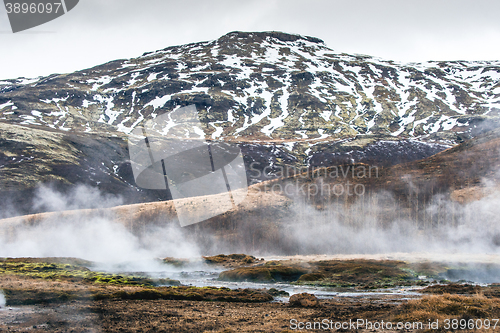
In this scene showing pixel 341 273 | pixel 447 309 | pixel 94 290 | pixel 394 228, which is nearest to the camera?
pixel 447 309

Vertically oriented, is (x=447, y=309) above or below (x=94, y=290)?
below

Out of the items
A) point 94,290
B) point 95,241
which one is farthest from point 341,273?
point 95,241

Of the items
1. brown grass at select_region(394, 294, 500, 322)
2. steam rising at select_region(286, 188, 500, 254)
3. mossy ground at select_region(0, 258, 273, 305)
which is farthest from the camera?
steam rising at select_region(286, 188, 500, 254)

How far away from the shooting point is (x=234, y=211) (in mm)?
62250

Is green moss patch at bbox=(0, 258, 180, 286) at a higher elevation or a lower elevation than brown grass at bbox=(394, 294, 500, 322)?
lower

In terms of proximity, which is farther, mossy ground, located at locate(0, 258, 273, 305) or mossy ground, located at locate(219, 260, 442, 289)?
mossy ground, located at locate(219, 260, 442, 289)

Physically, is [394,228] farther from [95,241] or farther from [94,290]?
[95,241]

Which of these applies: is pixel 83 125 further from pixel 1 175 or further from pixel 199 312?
pixel 199 312

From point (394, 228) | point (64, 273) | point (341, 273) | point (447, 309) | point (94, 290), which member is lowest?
point (341, 273)

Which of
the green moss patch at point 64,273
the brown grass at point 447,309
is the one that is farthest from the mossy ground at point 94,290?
the brown grass at point 447,309

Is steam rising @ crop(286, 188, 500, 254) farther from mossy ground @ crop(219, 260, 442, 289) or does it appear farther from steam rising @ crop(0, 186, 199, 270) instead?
steam rising @ crop(0, 186, 199, 270)

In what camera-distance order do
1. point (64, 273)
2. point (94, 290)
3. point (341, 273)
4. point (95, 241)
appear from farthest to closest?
point (95, 241), point (64, 273), point (341, 273), point (94, 290)

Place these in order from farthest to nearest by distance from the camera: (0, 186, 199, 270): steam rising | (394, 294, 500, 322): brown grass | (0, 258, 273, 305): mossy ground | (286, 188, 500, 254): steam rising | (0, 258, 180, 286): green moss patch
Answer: (0, 186, 199, 270): steam rising, (286, 188, 500, 254): steam rising, (0, 258, 180, 286): green moss patch, (0, 258, 273, 305): mossy ground, (394, 294, 500, 322): brown grass

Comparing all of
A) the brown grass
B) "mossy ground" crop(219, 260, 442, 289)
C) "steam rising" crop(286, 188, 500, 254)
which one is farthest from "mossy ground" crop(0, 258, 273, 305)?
"steam rising" crop(286, 188, 500, 254)
